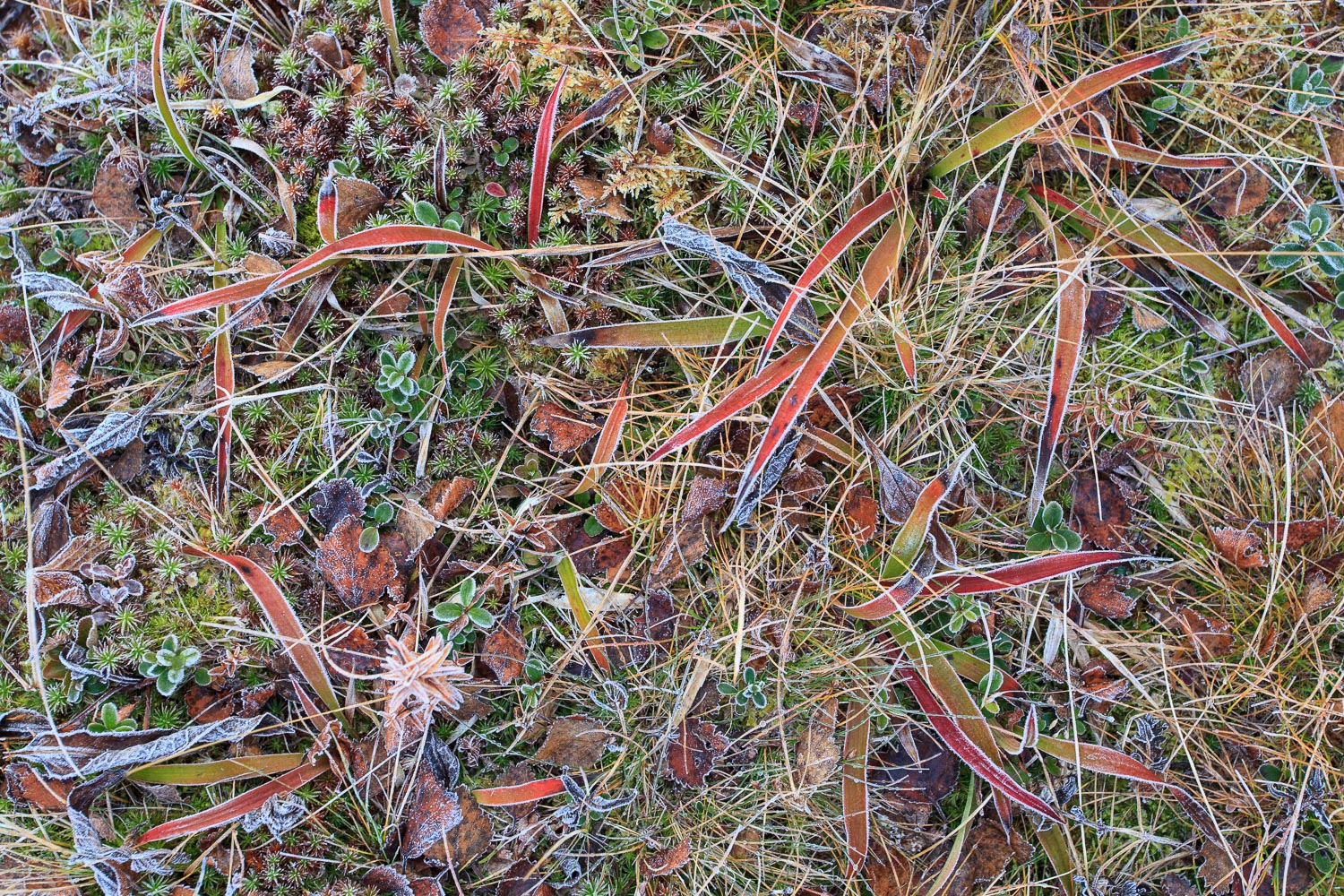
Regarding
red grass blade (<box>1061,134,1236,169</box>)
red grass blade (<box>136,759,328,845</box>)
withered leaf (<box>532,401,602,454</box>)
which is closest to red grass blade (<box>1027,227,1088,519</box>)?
Answer: red grass blade (<box>1061,134,1236,169</box>)

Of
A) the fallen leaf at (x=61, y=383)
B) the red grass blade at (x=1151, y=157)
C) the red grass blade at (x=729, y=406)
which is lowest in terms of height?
the fallen leaf at (x=61, y=383)

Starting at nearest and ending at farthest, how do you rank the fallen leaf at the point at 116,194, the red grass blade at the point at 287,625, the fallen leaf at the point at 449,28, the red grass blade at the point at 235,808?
the red grass blade at the point at 235,808 < the red grass blade at the point at 287,625 < the fallen leaf at the point at 449,28 < the fallen leaf at the point at 116,194

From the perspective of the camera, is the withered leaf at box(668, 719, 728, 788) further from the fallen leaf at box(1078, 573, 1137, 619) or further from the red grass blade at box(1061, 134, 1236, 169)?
the red grass blade at box(1061, 134, 1236, 169)

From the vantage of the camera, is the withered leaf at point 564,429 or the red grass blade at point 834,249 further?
the withered leaf at point 564,429

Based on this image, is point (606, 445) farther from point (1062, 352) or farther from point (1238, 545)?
point (1238, 545)

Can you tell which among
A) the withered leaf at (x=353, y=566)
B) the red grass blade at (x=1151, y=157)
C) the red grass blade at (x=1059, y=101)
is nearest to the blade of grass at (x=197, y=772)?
the withered leaf at (x=353, y=566)

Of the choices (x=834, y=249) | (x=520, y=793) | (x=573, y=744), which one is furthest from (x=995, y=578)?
(x=520, y=793)

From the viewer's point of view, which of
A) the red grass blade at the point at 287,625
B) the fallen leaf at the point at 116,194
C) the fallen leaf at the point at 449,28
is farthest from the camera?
the fallen leaf at the point at 116,194

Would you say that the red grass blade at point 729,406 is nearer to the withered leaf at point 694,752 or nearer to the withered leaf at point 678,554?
the withered leaf at point 678,554
